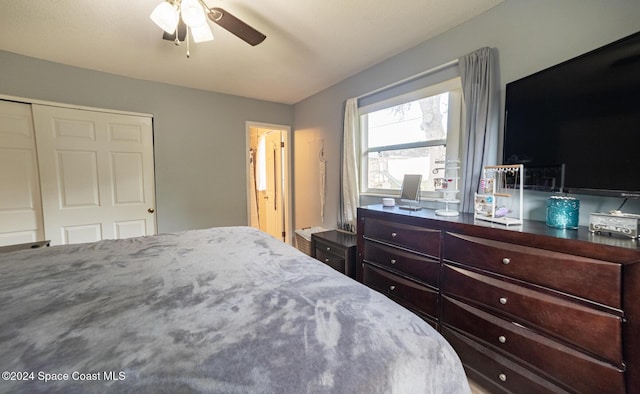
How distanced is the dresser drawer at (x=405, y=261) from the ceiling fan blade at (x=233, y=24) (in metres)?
1.78

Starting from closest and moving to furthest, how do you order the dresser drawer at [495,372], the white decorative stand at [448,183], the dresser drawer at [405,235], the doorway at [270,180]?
the dresser drawer at [495,372] → the dresser drawer at [405,235] → the white decorative stand at [448,183] → the doorway at [270,180]

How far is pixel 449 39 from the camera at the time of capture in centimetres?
200

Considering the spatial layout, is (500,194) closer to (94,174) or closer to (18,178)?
(94,174)

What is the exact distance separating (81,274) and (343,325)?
1.28 metres

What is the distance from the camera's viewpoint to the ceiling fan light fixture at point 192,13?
137 centimetres

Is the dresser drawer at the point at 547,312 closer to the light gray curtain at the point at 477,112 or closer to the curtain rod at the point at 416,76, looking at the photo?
the light gray curtain at the point at 477,112

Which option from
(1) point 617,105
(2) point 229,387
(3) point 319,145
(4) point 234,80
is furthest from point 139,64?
(1) point 617,105

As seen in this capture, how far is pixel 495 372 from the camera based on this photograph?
1.34 m

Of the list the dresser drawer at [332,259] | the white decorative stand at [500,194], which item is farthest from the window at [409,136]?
the dresser drawer at [332,259]

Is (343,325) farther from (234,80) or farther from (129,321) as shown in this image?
(234,80)

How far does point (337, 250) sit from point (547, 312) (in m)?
1.71

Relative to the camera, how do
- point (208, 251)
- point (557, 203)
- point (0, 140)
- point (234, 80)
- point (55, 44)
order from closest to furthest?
point (557, 203) → point (208, 251) → point (55, 44) → point (0, 140) → point (234, 80)

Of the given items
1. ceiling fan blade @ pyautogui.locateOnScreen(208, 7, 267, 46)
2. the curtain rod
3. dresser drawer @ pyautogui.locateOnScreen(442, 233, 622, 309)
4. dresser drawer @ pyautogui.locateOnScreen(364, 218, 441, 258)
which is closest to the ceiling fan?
ceiling fan blade @ pyautogui.locateOnScreen(208, 7, 267, 46)

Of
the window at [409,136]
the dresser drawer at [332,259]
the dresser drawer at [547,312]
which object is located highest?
the window at [409,136]
